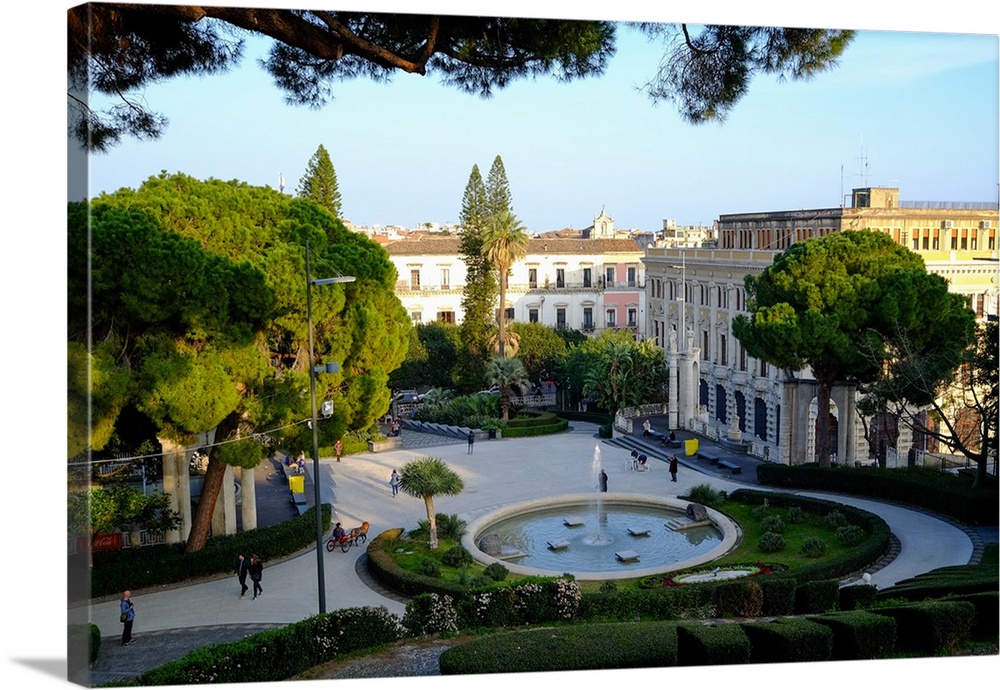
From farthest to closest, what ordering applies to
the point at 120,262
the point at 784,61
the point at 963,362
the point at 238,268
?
the point at 963,362 → the point at 238,268 → the point at 120,262 → the point at 784,61

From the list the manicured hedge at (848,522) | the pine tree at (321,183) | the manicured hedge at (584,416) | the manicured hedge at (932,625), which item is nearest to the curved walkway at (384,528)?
the manicured hedge at (584,416)

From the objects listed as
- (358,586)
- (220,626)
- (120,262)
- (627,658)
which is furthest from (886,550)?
(120,262)

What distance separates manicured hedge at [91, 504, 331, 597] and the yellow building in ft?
32.5

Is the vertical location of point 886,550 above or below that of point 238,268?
below

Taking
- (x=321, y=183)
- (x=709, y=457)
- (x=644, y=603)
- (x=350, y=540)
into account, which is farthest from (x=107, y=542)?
(x=709, y=457)

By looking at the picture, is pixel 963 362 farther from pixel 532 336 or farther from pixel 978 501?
pixel 532 336

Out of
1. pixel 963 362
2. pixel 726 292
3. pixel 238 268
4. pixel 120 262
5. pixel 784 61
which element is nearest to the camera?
pixel 784 61

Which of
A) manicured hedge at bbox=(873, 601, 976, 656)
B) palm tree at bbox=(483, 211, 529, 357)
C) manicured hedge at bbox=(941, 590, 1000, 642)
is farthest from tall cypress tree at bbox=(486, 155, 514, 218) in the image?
manicured hedge at bbox=(941, 590, 1000, 642)

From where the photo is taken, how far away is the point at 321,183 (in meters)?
16.2

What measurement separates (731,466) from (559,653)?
532 inches

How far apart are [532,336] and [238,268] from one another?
22.6ft

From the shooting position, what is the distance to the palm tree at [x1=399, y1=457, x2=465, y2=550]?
18844mm

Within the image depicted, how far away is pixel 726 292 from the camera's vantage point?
91.6ft

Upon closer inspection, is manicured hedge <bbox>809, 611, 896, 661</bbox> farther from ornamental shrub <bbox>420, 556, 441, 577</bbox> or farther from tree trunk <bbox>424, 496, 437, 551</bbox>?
tree trunk <bbox>424, 496, 437, 551</bbox>
